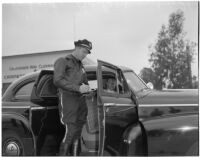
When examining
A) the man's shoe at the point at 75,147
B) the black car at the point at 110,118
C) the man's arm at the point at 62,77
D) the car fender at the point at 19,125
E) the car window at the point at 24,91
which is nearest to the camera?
the black car at the point at 110,118

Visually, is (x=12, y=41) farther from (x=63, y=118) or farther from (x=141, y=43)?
(x=141, y=43)

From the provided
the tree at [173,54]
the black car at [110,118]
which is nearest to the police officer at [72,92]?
the black car at [110,118]

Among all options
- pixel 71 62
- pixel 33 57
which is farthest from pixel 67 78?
pixel 33 57

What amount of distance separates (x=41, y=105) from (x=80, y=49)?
80 centimetres

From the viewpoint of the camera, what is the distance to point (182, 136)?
3623mm

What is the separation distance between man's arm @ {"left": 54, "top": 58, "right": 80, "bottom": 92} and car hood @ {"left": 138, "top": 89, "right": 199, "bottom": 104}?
77 cm

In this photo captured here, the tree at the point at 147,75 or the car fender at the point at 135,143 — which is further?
the tree at the point at 147,75

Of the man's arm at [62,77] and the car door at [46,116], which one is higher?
the man's arm at [62,77]

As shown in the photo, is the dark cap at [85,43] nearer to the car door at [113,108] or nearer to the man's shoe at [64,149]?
the car door at [113,108]

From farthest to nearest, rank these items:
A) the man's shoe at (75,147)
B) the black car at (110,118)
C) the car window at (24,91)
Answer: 1. the car window at (24,91)
2. the man's shoe at (75,147)
3. the black car at (110,118)

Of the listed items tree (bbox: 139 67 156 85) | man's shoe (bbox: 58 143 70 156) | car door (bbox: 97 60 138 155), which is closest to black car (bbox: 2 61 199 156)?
car door (bbox: 97 60 138 155)

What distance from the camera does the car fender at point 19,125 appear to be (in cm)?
407

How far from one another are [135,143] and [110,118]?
0.36 metres

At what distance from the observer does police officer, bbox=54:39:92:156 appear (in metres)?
3.83
